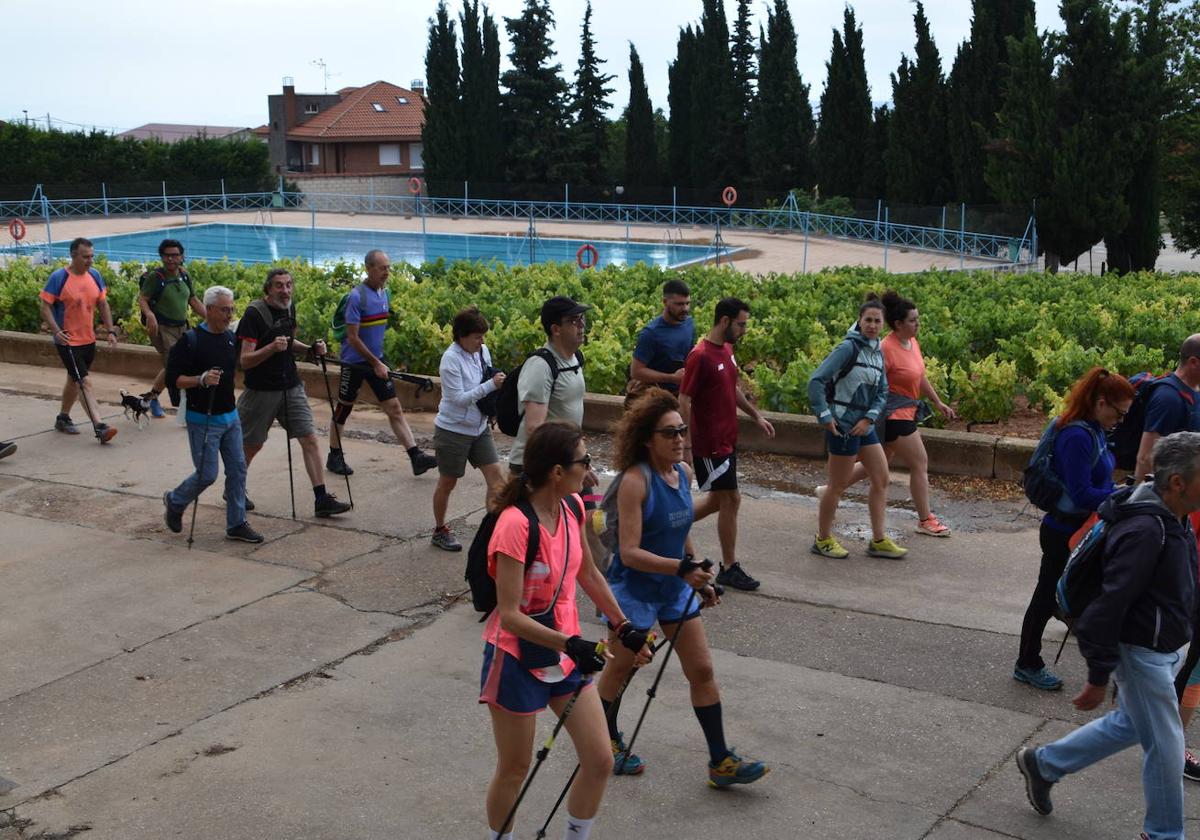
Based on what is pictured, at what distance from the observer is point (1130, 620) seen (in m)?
4.65

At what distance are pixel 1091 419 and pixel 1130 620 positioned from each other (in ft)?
4.78

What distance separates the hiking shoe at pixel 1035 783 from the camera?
16.9ft

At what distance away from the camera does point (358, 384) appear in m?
10.3

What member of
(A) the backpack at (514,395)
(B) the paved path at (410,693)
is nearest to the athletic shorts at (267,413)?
(B) the paved path at (410,693)

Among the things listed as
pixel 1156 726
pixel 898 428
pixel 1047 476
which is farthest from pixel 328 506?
pixel 1156 726

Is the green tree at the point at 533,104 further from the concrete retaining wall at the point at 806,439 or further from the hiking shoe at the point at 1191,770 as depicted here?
the hiking shoe at the point at 1191,770

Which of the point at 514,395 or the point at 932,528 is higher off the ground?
the point at 514,395

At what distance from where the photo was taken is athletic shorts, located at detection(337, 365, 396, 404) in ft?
33.6

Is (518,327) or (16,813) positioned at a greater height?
(518,327)

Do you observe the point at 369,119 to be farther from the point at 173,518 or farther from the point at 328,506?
the point at 173,518

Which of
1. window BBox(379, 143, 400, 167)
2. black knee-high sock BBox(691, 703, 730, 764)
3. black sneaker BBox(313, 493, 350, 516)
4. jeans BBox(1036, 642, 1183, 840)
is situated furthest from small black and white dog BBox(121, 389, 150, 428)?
window BBox(379, 143, 400, 167)

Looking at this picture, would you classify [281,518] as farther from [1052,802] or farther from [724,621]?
[1052,802]

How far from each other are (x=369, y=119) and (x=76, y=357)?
65.3 meters

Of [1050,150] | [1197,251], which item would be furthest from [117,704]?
[1197,251]
